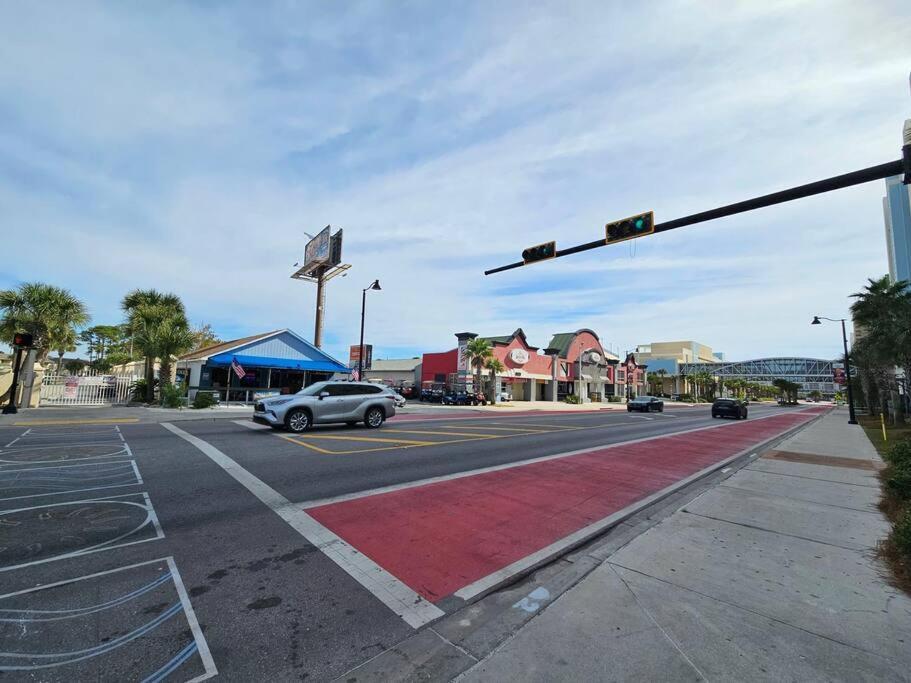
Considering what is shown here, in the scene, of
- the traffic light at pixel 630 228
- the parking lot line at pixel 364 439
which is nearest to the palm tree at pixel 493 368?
the parking lot line at pixel 364 439

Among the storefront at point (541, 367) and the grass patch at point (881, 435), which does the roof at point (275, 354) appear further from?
the grass patch at point (881, 435)

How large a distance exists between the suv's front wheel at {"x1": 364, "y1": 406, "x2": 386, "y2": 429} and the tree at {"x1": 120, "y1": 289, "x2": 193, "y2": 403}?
1538cm

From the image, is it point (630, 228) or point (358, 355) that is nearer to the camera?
point (630, 228)

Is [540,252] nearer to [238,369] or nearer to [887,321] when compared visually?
[238,369]

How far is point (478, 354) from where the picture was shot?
138 ft

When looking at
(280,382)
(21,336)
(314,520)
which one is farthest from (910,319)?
(21,336)

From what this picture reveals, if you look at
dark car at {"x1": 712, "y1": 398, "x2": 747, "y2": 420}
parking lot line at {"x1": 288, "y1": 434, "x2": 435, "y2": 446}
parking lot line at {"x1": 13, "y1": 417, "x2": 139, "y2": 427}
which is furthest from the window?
dark car at {"x1": 712, "y1": 398, "x2": 747, "y2": 420}

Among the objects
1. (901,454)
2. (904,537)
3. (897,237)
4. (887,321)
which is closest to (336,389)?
(904,537)

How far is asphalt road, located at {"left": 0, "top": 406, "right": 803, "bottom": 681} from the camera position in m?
2.85

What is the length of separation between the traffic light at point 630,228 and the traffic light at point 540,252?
Answer: 1887 millimetres

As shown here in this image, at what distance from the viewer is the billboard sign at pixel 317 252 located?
1545 inches

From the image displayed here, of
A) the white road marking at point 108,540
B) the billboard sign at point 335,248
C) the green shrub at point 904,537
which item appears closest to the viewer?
the white road marking at point 108,540

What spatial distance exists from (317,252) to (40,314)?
73.0 feet

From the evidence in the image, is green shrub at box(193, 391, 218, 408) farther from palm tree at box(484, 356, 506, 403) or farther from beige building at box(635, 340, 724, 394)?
beige building at box(635, 340, 724, 394)
